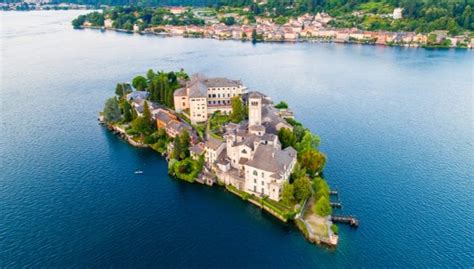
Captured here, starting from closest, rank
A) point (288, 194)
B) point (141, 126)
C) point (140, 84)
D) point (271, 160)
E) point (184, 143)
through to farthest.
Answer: point (288, 194), point (271, 160), point (184, 143), point (141, 126), point (140, 84)

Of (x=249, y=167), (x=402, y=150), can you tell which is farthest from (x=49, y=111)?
(x=402, y=150)

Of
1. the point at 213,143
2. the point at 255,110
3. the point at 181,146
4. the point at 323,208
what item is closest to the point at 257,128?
the point at 255,110

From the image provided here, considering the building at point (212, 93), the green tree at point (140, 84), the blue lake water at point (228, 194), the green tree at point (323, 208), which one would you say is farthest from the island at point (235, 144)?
the green tree at point (140, 84)

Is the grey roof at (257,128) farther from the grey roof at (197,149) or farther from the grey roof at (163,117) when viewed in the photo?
the grey roof at (163,117)

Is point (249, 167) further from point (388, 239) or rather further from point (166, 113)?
point (166, 113)

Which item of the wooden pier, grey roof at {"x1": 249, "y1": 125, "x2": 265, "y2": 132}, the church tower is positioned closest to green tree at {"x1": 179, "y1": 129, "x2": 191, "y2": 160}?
the church tower

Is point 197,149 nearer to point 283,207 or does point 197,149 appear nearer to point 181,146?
point 181,146
